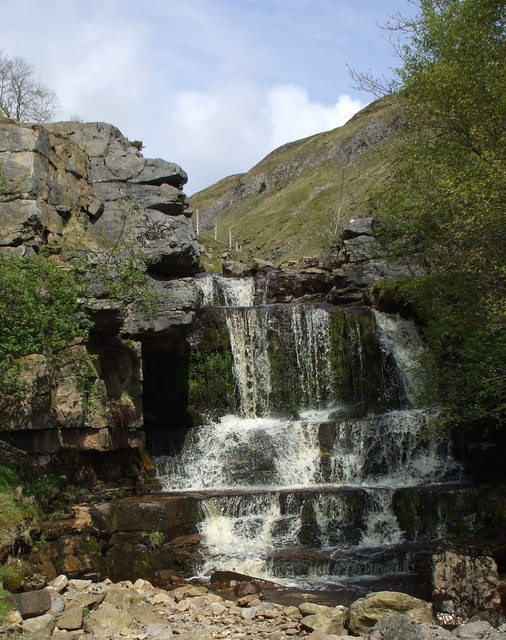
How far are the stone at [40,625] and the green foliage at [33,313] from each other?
589cm

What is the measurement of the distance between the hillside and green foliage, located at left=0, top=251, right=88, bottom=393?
115ft

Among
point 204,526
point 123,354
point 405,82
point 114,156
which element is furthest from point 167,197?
point 204,526

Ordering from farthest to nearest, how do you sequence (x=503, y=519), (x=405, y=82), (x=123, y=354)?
(x=123, y=354) < (x=405, y=82) < (x=503, y=519)

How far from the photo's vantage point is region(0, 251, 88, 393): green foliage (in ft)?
52.5

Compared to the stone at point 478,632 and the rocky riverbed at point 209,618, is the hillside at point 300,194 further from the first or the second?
the stone at point 478,632

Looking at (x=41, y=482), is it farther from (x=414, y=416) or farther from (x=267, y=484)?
(x=414, y=416)

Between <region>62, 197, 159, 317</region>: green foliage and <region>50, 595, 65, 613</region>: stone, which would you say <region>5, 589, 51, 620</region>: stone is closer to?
<region>50, 595, 65, 613</region>: stone

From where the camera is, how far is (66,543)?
51.6 feet

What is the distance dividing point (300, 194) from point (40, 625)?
107796 millimetres

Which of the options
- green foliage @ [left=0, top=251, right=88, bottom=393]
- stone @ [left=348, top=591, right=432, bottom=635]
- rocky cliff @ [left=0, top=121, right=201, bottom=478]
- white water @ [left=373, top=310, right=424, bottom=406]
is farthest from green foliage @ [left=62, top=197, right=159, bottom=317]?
stone @ [left=348, top=591, right=432, bottom=635]

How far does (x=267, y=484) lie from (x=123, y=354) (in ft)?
20.3

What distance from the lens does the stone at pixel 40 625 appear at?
10.9 metres

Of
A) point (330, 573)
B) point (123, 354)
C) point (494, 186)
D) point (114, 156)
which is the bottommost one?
point (330, 573)

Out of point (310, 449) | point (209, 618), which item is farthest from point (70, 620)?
point (310, 449)
